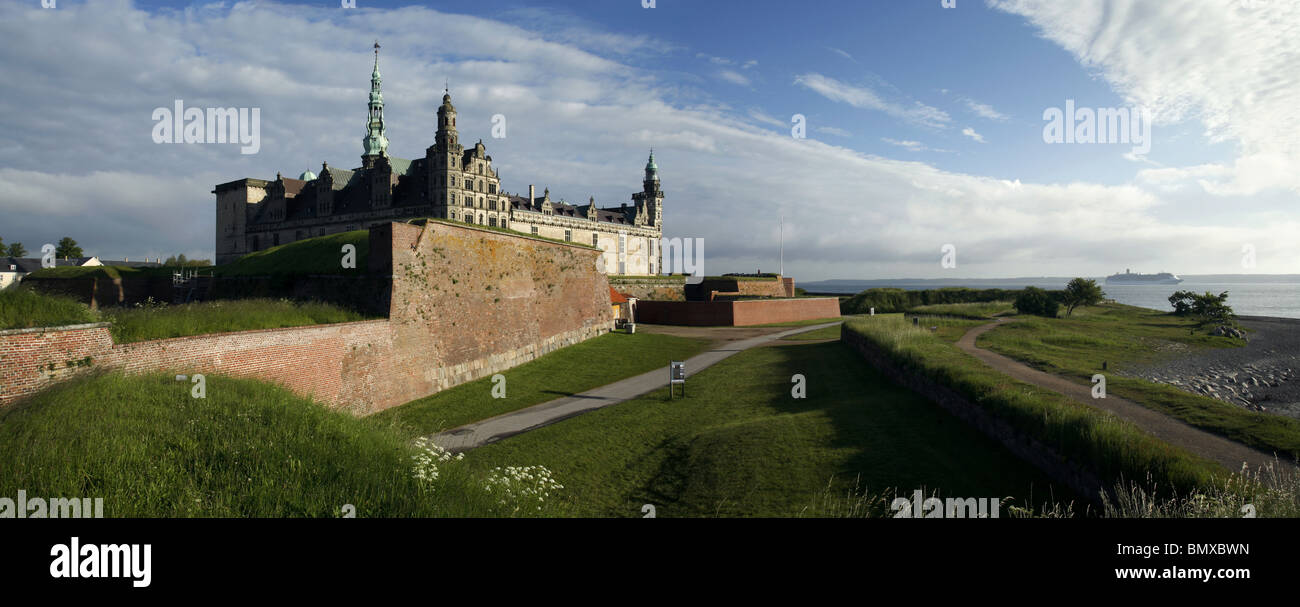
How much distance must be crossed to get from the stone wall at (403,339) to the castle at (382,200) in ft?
53.0

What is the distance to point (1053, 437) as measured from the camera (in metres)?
10.2

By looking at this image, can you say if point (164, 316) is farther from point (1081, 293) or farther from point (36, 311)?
point (1081, 293)

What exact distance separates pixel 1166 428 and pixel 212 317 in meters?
24.5

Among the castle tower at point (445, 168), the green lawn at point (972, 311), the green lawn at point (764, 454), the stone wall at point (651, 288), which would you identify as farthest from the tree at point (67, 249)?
the green lawn at point (972, 311)

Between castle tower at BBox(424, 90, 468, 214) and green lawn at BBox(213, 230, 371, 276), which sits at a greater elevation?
castle tower at BBox(424, 90, 468, 214)

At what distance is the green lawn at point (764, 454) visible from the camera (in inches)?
412

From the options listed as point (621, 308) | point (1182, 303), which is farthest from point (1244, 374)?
point (621, 308)

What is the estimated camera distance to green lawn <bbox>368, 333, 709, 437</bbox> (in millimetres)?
18844

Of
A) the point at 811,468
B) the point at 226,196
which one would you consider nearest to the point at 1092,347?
the point at 811,468

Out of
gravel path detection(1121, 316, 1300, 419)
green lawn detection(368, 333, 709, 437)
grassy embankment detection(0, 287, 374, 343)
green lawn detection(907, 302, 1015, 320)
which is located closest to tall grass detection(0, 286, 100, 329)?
grassy embankment detection(0, 287, 374, 343)

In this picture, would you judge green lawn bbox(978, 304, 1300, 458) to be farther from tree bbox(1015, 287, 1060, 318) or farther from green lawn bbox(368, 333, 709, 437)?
green lawn bbox(368, 333, 709, 437)

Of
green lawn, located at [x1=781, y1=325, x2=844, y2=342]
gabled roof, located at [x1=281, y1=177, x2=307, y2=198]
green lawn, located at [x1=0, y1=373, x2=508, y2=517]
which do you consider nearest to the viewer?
green lawn, located at [x1=0, y1=373, x2=508, y2=517]

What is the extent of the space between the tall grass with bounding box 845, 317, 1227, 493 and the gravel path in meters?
10.7
